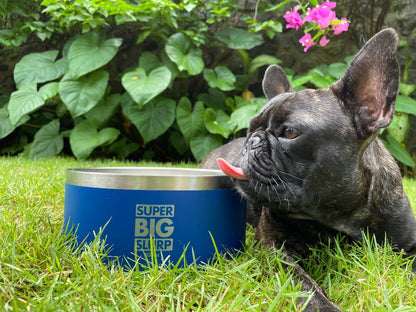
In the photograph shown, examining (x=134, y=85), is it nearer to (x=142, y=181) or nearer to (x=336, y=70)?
(x=336, y=70)

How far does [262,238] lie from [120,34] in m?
4.61

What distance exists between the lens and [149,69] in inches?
188

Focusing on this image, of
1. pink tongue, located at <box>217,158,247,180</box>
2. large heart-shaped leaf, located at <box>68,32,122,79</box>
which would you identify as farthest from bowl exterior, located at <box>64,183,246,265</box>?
large heart-shaped leaf, located at <box>68,32,122,79</box>

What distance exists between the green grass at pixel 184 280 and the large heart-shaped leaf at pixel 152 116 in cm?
288

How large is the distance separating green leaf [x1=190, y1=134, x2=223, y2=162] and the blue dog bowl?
3.13m

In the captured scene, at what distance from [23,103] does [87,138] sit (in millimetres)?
738

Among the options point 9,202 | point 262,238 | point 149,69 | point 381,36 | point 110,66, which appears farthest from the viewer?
point 110,66

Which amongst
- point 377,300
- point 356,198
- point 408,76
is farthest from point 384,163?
point 408,76

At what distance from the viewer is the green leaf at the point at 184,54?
4.54m

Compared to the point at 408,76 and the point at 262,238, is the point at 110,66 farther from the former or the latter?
the point at 262,238

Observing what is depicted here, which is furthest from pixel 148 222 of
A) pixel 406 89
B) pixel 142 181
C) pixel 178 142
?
pixel 406 89

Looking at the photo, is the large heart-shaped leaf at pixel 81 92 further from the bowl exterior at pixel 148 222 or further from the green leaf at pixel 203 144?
the bowl exterior at pixel 148 222

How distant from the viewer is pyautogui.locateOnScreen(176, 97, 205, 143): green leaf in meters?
4.66

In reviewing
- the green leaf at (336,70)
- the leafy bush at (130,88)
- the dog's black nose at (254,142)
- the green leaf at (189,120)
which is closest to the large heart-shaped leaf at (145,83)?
the leafy bush at (130,88)
